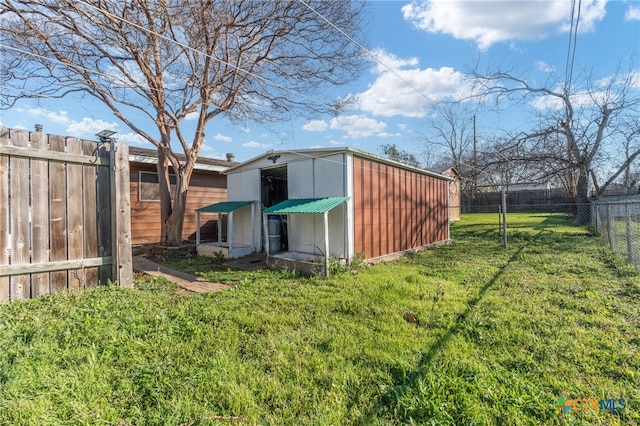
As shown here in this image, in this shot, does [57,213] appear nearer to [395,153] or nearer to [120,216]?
[120,216]

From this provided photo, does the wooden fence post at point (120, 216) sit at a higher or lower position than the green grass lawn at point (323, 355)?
higher

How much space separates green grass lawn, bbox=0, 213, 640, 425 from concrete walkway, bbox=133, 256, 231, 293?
0.57 meters

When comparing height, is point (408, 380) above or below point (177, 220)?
below

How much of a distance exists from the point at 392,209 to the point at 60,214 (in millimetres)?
6764

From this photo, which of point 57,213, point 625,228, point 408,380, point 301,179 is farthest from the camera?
point 301,179

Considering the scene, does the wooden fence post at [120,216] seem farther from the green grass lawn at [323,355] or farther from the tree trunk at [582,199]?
the tree trunk at [582,199]

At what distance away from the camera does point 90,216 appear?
413 centimetres

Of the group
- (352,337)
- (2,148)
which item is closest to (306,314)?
(352,337)

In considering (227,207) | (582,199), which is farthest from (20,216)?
(582,199)

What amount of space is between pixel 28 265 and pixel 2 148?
4.72 feet

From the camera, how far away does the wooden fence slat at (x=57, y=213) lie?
3.82m

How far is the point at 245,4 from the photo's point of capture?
24.1 ft

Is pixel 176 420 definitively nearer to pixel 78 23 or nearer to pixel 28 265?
pixel 28 265

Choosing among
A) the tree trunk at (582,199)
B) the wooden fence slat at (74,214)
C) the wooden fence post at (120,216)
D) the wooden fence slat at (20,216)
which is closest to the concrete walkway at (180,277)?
the wooden fence post at (120,216)
